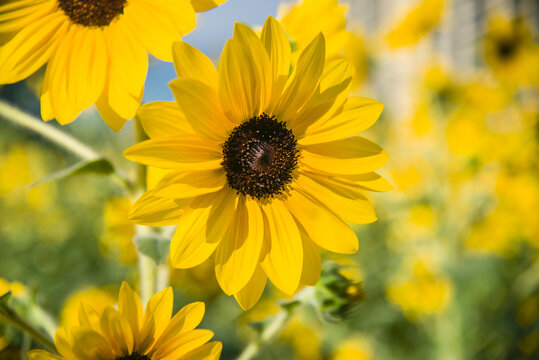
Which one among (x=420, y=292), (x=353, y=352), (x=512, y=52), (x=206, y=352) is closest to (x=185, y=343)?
(x=206, y=352)

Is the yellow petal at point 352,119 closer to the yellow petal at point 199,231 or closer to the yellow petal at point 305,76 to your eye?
the yellow petal at point 305,76

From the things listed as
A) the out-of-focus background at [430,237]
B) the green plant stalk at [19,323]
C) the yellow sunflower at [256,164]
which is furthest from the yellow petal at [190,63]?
the out-of-focus background at [430,237]

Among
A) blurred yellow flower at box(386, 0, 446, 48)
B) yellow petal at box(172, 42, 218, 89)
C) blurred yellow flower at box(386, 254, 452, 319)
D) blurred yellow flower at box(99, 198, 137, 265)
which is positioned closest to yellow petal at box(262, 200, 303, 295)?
yellow petal at box(172, 42, 218, 89)

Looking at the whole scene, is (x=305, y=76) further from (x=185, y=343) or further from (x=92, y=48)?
(x=185, y=343)

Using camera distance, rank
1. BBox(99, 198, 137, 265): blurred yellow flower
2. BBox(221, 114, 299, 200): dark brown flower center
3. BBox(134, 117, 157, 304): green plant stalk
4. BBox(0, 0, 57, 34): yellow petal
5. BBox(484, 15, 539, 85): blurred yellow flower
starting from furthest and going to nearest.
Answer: BBox(484, 15, 539, 85): blurred yellow flower, BBox(99, 198, 137, 265): blurred yellow flower, BBox(134, 117, 157, 304): green plant stalk, BBox(221, 114, 299, 200): dark brown flower center, BBox(0, 0, 57, 34): yellow petal

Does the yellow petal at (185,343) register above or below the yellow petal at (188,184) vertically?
below

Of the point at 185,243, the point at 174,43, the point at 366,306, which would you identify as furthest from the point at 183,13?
the point at 366,306

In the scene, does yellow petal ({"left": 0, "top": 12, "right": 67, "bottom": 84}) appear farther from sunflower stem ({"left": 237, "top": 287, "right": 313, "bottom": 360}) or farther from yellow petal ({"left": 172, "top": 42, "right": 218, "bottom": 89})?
sunflower stem ({"left": 237, "top": 287, "right": 313, "bottom": 360})
